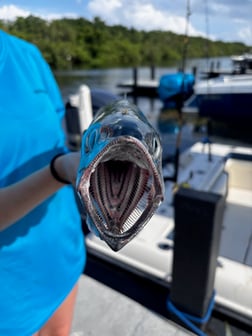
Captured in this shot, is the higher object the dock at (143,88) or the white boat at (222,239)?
the white boat at (222,239)

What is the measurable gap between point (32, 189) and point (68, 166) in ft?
0.43

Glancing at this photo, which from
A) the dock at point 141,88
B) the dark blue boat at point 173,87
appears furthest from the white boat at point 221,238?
the dock at point 141,88

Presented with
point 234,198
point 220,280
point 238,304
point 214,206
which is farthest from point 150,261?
point 234,198

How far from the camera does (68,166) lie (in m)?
0.83

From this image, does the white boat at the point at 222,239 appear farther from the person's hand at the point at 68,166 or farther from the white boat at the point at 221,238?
the person's hand at the point at 68,166

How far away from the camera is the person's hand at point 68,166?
32.0 inches

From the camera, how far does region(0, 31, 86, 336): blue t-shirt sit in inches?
40.4

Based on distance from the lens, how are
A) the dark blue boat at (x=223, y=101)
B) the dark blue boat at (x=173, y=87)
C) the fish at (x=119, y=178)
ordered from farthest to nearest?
the dark blue boat at (x=173, y=87) < the dark blue boat at (x=223, y=101) < the fish at (x=119, y=178)

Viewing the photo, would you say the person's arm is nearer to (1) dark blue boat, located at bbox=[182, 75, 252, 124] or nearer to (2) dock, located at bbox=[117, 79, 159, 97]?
(1) dark blue boat, located at bbox=[182, 75, 252, 124]

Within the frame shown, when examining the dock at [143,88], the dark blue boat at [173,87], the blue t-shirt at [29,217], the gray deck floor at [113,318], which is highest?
the blue t-shirt at [29,217]

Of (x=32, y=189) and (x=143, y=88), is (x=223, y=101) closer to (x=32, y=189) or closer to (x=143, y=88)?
(x=32, y=189)

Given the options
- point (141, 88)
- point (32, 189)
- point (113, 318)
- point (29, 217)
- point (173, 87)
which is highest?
point (32, 189)

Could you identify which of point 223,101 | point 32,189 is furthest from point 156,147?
point 223,101

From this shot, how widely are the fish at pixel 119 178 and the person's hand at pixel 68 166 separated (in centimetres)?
11
